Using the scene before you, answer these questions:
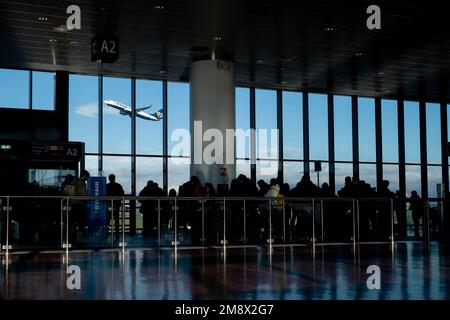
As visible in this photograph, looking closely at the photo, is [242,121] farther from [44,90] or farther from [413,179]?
[413,179]

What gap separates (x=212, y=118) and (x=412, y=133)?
11.6 m

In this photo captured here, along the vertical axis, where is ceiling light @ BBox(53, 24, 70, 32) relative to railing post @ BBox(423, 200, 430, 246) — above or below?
above

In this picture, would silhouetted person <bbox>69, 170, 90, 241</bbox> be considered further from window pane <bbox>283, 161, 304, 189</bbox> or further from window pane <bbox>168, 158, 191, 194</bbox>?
window pane <bbox>283, 161, 304, 189</bbox>

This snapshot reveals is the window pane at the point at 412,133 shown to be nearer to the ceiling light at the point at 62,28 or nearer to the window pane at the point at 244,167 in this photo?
the window pane at the point at 244,167

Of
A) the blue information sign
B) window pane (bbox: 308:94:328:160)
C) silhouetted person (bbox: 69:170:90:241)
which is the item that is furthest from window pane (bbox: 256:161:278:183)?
silhouetted person (bbox: 69:170:90:241)

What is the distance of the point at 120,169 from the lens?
22.4m

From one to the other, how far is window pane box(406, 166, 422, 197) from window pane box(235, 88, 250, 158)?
7.16m

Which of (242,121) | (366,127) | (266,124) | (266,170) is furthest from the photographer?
(366,127)

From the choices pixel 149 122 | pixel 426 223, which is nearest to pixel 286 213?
pixel 426 223

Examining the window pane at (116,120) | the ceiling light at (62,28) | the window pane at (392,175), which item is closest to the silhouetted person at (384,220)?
the ceiling light at (62,28)

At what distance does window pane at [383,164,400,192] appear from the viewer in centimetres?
2664

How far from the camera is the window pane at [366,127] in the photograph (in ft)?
86.1
